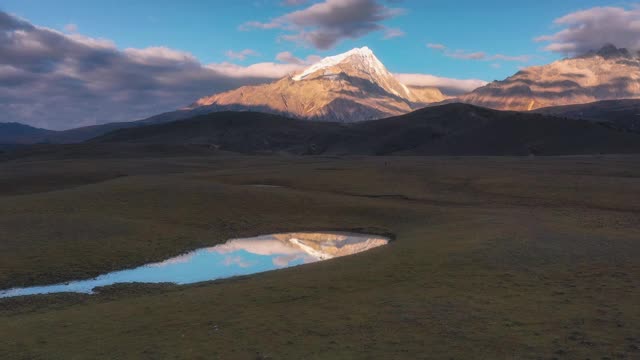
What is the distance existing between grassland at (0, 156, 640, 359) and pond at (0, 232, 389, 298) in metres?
1.89

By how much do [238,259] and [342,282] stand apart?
1578cm

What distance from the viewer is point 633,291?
28.0 meters

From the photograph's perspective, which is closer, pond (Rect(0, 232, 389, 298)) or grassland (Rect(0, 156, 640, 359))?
grassland (Rect(0, 156, 640, 359))

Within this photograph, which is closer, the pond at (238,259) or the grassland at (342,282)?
the grassland at (342,282)

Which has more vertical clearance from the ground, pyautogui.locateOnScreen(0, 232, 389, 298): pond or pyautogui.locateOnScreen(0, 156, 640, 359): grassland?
pyautogui.locateOnScreen(0, 156, 640, 359): grassland

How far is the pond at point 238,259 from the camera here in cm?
3719

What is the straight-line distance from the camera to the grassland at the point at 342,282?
22.0 meters

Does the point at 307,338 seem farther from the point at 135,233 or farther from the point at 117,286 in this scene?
the point at 135,233

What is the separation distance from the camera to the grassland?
2197 cm

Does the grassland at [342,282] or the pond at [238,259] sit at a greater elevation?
the grassland at [342,282]

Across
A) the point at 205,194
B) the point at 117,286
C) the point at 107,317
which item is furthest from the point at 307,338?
the point at 205,194

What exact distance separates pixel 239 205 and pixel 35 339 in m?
43.7

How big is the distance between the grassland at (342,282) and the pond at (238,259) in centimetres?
189

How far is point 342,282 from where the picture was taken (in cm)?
3231
